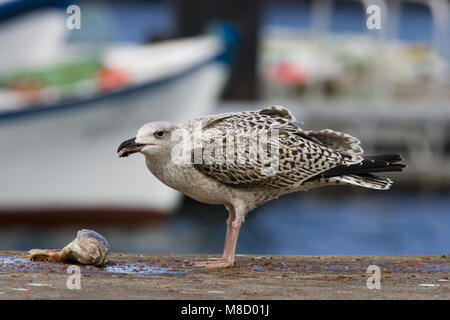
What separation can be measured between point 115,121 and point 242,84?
4.90 m

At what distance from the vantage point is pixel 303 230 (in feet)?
84.6

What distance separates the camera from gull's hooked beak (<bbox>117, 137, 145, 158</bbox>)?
754 cm

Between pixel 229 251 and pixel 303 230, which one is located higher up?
pixel 229 251

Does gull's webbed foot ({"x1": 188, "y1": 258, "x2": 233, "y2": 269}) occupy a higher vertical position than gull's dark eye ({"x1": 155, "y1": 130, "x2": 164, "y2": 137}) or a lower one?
lower

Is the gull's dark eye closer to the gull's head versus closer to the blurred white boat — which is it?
the gull's head

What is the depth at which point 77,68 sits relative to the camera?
26688 mm

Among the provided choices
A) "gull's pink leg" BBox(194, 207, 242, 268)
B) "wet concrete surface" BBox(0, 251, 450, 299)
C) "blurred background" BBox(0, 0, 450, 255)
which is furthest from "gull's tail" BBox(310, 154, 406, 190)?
"blurred background" BBox(0, 0, 450, 255)

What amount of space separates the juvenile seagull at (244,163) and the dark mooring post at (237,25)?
66.9 feet

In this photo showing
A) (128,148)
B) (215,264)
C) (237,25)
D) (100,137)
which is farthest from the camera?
(237,25)

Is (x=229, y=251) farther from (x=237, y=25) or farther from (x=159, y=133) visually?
(x=237, y=25)

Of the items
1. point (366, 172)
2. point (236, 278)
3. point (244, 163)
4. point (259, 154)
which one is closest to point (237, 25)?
point (366, 172)

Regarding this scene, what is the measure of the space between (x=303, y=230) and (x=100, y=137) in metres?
5.88

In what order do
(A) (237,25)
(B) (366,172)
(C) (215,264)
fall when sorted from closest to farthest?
(C) (215,264), (B) (366,172), (A) (237,25)
